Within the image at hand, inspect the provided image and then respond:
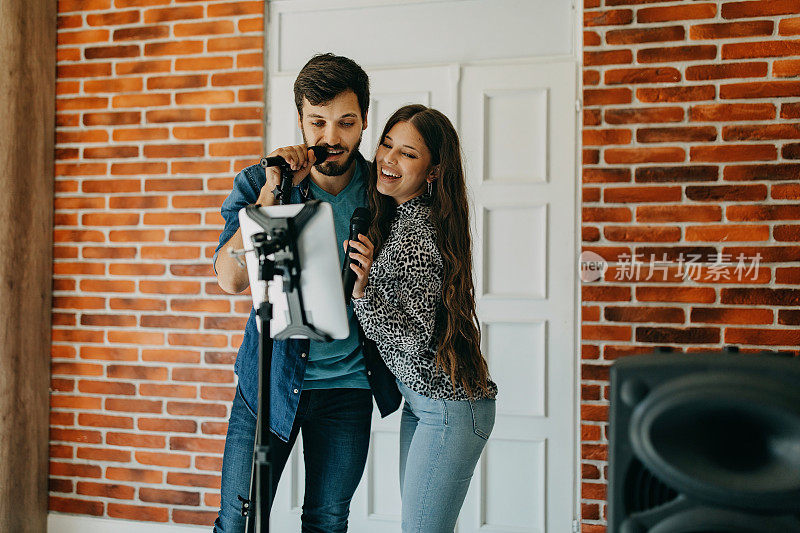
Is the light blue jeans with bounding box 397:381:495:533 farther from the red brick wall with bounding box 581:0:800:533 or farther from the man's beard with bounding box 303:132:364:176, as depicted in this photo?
the red brick wall with bounding box 581:0:800:533

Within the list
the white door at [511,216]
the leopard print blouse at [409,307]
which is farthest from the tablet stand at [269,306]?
the white door at [511,216]

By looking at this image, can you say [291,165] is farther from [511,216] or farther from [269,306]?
[511,216]

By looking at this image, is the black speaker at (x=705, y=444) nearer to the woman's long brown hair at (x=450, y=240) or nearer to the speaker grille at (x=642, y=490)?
the speaker grille at (x=642, y=490)

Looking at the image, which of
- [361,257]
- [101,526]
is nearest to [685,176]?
[361,257]

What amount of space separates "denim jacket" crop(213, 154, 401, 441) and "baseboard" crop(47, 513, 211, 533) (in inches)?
48.8

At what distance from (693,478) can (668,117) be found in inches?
67.9

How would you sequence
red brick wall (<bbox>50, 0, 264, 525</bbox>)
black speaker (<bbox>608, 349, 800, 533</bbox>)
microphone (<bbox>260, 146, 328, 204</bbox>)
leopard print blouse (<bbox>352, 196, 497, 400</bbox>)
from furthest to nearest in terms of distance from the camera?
red brick wall (<bbox>50, 0, 264, 525</bbox>), leopard print blouse (<bbox>352, 196, 497, 400</bbox>), microphone (<bbox>260, 146, 328, 204</bbox>), black speaker (<bbox>608, 349, 800, 533</bbox>)

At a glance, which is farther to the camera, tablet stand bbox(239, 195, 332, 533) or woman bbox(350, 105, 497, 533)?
woman bbox(350, 105, 497, 533)

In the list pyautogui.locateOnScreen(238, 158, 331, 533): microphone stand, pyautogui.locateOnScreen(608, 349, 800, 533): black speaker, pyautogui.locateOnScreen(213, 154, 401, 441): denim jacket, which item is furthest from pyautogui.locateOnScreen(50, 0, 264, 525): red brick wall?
pyautogui.locateOnScreen(608, 349, 800, 533): black speaker

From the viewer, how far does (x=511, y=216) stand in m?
2.38

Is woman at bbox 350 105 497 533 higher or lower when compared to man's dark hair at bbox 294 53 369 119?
lower

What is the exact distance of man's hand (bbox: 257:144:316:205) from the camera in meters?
1.43

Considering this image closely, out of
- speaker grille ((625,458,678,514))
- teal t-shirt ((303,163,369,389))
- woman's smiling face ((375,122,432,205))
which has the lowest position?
speaker grille ((625,458,678,514))

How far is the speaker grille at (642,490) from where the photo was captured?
908 millimetres
